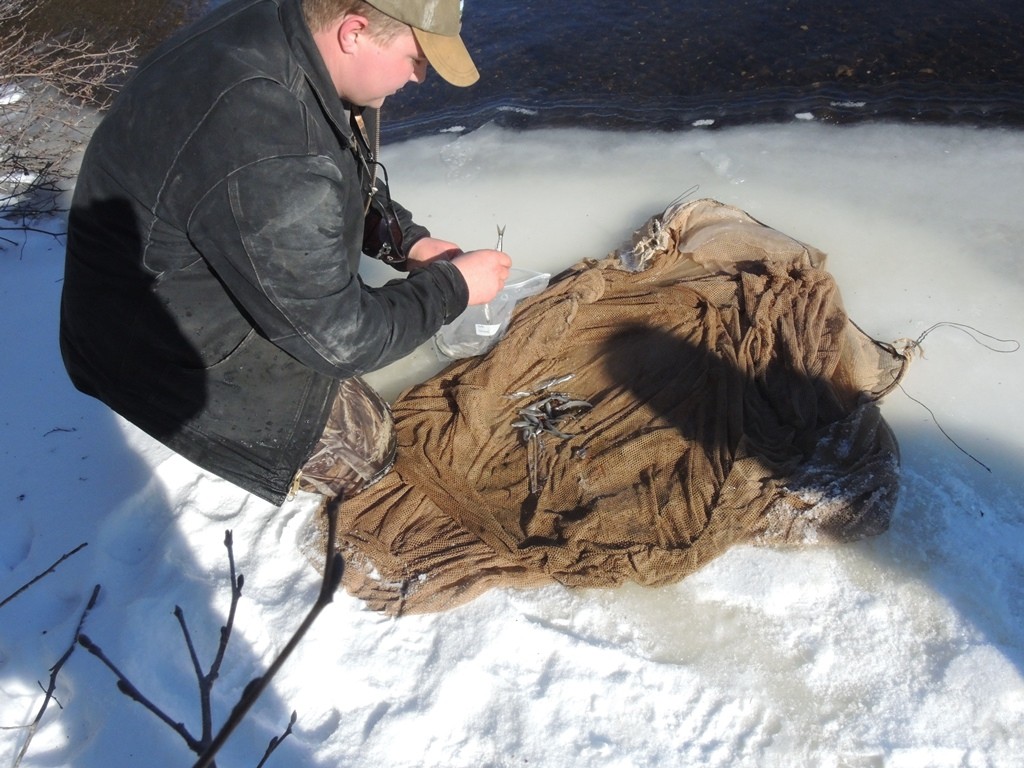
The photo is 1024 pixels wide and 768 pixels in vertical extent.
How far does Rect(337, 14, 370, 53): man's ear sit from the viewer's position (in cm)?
173

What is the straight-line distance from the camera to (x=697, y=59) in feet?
16.5

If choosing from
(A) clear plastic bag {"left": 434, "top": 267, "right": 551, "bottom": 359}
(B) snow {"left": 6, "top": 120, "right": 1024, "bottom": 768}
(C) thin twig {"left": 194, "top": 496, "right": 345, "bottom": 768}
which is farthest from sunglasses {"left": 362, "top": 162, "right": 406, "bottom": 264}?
(C) thin twig {"left": 194, "top": 496, "right": 345, "bottom": 768}

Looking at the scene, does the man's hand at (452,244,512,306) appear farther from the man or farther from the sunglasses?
the sunglasses

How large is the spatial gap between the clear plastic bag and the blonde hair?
157 cm

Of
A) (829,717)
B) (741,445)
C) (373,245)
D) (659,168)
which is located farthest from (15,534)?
(659,168)

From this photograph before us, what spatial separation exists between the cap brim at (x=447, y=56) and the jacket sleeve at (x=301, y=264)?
35 centimetres

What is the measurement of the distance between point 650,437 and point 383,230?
1.24 metres

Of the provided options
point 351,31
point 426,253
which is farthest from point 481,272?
point 351,31

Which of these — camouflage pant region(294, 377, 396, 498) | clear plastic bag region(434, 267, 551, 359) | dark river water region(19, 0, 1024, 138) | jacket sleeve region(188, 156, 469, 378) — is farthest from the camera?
dark river water region(19, 0, 1024, 138)

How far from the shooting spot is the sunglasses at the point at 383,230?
2633 millimetres

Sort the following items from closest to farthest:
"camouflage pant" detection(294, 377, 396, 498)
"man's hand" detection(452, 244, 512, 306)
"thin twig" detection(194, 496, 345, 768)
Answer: "thin twig" detection(194, 496, 345, 768) < "man's hand" detection(452, 244, 512, 306) < "camouflage pant" detection(294, 377, 396, 498)

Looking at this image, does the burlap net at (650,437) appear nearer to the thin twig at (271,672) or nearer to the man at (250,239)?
the man at (250,239)

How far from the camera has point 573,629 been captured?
2504mm

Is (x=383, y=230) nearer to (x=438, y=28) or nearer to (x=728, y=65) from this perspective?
(x=438, y=28)
